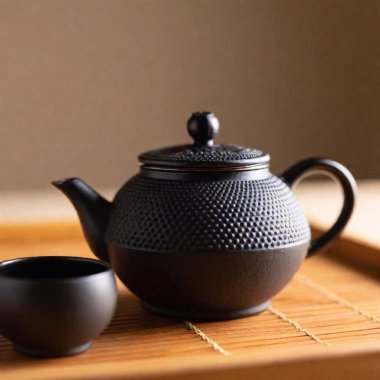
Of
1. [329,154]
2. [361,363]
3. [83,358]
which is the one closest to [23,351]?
[83,358]

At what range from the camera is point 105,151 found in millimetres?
3500

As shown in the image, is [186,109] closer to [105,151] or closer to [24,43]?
[105,151]

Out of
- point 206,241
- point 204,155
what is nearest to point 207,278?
point 206,241

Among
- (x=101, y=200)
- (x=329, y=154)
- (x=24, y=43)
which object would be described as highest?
(x=24, y=43)

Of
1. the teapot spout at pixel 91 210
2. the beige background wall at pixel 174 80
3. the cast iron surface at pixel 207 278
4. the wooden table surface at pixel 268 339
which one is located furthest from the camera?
the beige background wall at pixel 174 80

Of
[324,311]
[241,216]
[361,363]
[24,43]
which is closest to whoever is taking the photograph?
[361,363]

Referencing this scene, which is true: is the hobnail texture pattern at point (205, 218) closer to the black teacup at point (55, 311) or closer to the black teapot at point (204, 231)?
the black teapot at point (204, 231)

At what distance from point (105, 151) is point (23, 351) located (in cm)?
277

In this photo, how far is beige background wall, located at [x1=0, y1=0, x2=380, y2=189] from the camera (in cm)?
338

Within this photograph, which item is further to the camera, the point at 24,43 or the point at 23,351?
the point at 24,43

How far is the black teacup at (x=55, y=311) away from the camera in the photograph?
2.35 ft

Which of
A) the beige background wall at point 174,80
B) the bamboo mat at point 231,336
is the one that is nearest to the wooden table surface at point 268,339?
the bamboo mat at point 231,336

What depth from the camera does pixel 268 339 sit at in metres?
0.84

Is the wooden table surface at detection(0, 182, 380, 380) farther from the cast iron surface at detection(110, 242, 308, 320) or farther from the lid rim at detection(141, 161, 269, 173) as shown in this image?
the lid rim at detection(141, 161, 269, 173)
